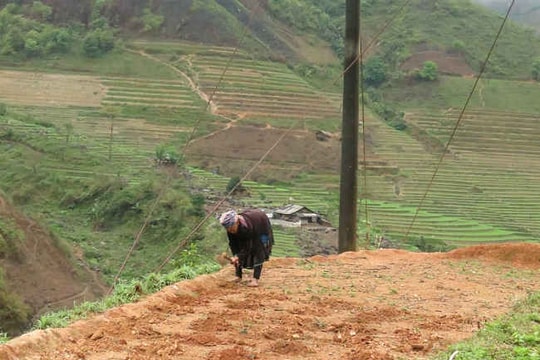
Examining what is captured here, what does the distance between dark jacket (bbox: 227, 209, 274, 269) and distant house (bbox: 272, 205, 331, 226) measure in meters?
22.2

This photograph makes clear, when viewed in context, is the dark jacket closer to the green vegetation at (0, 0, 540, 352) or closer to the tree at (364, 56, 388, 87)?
the green vegetation at (0, 0, 540, 352)

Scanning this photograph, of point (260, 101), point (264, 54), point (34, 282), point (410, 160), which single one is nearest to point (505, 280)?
point (34, 282)

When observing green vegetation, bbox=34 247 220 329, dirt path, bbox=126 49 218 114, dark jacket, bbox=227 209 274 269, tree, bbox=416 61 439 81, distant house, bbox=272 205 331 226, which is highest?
dark jacket, bbox=227 209 274 269

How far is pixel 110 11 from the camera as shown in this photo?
66500 millimetres

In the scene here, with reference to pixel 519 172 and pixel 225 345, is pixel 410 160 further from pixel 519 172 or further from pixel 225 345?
pixel 225 345

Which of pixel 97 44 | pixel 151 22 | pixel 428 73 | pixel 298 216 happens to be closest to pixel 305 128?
pixel 428 73

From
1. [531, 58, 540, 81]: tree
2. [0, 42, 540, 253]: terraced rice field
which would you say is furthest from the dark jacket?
[531, 58, 540, 81]: tree

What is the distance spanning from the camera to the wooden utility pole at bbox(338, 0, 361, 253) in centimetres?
1179

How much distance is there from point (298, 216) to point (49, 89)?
89.6ft

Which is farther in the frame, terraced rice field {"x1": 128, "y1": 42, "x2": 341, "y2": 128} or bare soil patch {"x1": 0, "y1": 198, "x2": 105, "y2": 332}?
terraced rice field {"x1": 128, "y1": 42, "x2": 341, "y2": 128}

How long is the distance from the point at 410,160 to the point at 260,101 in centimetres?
1201

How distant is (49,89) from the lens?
50.9 meters

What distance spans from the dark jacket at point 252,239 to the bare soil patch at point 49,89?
1709 inches

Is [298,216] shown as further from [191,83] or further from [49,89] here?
[49,89]
